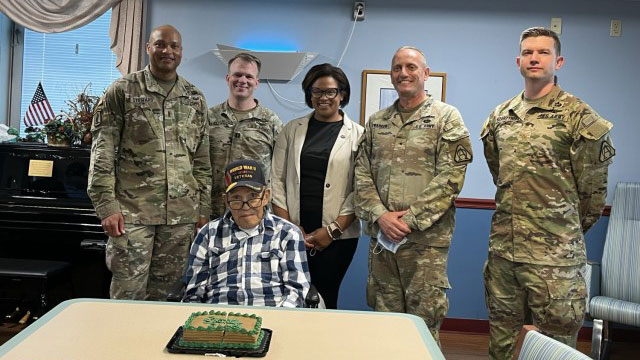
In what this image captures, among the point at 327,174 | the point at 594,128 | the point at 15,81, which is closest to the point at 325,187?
the point at 327,174

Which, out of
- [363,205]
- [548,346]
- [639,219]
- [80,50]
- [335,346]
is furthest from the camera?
[80,50]

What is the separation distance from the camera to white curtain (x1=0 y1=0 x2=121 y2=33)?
397 centimetres

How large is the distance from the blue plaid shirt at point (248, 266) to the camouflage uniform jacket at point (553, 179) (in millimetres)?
946

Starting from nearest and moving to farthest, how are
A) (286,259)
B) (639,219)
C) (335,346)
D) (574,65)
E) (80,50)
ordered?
(335,346)
(286,259)
(639,219)
(574,65)
(80,50)

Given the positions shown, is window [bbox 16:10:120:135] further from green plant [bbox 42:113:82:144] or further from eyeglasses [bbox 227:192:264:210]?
eyeglasses [bbox 227:192:264:210]

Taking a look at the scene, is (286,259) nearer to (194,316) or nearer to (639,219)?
(194,316)

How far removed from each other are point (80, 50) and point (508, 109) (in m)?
3.36

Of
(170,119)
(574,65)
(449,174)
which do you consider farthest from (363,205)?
(574,65)

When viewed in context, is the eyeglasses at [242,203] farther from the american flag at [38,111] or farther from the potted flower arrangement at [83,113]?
the american flag at [38,111]

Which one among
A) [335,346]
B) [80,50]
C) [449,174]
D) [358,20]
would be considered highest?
[358,20]

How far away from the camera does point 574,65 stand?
401 centimetres

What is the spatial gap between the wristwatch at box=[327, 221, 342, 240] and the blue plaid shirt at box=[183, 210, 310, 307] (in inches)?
17.9

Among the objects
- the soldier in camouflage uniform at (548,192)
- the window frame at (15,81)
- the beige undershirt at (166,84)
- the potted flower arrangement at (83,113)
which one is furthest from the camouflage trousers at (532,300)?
the window frame at (15,81)

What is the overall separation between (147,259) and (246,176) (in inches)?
29.9
